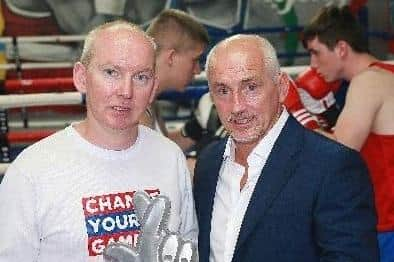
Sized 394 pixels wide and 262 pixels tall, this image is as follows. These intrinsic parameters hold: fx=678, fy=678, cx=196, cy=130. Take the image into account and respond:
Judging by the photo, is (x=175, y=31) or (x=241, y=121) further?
(x=175, y=31)

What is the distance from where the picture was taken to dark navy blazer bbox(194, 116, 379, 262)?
121cm

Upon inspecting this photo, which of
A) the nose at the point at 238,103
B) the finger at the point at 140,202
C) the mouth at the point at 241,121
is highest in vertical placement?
the nose at the point at 238,103

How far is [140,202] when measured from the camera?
1132 mm

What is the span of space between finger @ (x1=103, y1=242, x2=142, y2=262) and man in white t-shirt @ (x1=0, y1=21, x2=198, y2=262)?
5 cm

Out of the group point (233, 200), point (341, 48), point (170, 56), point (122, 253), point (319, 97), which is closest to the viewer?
point (122, 253)

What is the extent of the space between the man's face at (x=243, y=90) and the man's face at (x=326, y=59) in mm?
1009

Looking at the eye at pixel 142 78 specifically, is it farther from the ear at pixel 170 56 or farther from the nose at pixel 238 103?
the ear at pixel 170 56

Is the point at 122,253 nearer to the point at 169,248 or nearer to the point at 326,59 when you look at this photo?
the point at 169,248

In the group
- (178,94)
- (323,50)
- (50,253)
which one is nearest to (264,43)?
(50,253)

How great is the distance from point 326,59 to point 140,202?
1.29 m

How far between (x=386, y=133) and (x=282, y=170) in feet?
2.54

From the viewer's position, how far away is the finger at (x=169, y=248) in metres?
1.10

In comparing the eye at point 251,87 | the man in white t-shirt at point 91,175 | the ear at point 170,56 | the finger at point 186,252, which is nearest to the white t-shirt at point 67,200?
the man in white t-shirt at point 91,175

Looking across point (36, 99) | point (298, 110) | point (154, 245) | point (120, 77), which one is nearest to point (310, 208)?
point (154, 245)
